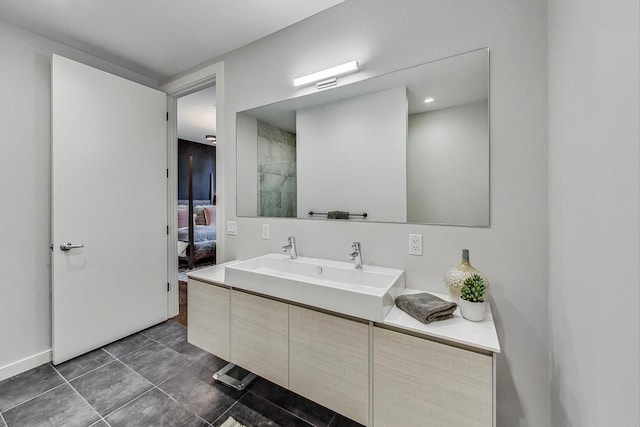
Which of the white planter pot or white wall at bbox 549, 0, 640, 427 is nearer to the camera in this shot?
white wall at bbox 549, 0, 640, 427

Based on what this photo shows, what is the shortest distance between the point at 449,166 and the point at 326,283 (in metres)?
0.91

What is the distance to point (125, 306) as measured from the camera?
231cm

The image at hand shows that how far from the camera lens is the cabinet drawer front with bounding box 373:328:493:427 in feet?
2.96

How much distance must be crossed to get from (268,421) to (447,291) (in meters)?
1.19

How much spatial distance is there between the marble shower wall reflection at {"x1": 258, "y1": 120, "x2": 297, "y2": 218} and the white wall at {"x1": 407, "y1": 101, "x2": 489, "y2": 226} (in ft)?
2.70

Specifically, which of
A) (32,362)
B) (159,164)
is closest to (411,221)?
(159,164)

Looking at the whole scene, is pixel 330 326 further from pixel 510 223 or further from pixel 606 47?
pixel 606 47

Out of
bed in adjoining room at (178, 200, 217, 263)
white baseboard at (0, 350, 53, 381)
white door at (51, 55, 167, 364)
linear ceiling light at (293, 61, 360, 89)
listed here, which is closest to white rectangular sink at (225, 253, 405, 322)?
linear ceiling light at (293, 61, 360, 89)

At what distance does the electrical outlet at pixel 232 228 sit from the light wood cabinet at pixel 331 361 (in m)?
1.08

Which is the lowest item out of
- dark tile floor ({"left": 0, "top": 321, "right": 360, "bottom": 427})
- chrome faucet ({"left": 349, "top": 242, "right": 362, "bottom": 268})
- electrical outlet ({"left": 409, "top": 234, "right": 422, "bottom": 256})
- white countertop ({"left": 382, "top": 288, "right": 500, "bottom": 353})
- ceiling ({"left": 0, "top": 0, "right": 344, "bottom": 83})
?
dark tile floor ({"left": 0, "top": 321, "right": 360, "bottom": 427})

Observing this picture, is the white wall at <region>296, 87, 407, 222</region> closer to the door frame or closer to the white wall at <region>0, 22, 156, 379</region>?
the door frame

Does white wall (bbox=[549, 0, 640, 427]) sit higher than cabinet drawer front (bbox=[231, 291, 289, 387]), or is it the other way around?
white wall (bbox=[549, 0, 640, 427])


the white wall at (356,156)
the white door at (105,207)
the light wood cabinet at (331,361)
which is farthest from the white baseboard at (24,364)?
the white wall at (356,156)

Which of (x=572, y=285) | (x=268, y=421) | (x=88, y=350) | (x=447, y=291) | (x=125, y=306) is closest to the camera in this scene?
(x=572, y=285)
